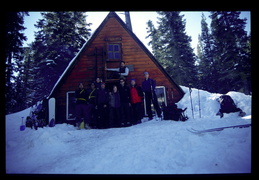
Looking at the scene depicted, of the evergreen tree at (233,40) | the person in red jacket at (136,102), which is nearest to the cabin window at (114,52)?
the person in red jacket at (136,102)

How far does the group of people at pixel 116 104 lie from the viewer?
620cm

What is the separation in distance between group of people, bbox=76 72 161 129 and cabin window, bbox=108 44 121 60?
2.77 m

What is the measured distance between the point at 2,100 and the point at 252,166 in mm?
5570

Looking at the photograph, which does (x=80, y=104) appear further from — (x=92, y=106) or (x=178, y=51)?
(x=178, y=51)

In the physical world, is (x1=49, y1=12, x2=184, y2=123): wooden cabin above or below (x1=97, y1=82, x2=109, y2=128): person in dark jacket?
above

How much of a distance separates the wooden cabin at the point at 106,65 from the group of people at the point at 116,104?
1.70 m

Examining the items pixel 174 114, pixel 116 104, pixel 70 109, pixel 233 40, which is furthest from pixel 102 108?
pixel 233 40

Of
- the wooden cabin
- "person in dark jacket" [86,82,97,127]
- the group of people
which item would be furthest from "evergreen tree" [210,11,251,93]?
"person in dark jacket" [86,82,97,127]

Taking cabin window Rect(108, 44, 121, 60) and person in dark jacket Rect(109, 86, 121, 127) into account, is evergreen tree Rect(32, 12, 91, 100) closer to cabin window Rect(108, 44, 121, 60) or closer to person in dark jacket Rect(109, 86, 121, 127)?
cabin window Rect(108, 44, 121, 60)

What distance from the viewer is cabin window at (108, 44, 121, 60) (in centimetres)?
841

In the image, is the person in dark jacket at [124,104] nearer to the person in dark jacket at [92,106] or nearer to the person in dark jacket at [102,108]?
the person in dark jacket at [102,108]

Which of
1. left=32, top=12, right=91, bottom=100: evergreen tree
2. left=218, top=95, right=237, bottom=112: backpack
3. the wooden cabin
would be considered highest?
left=32, top=12, right=91, bottom=100: evergreen tree
